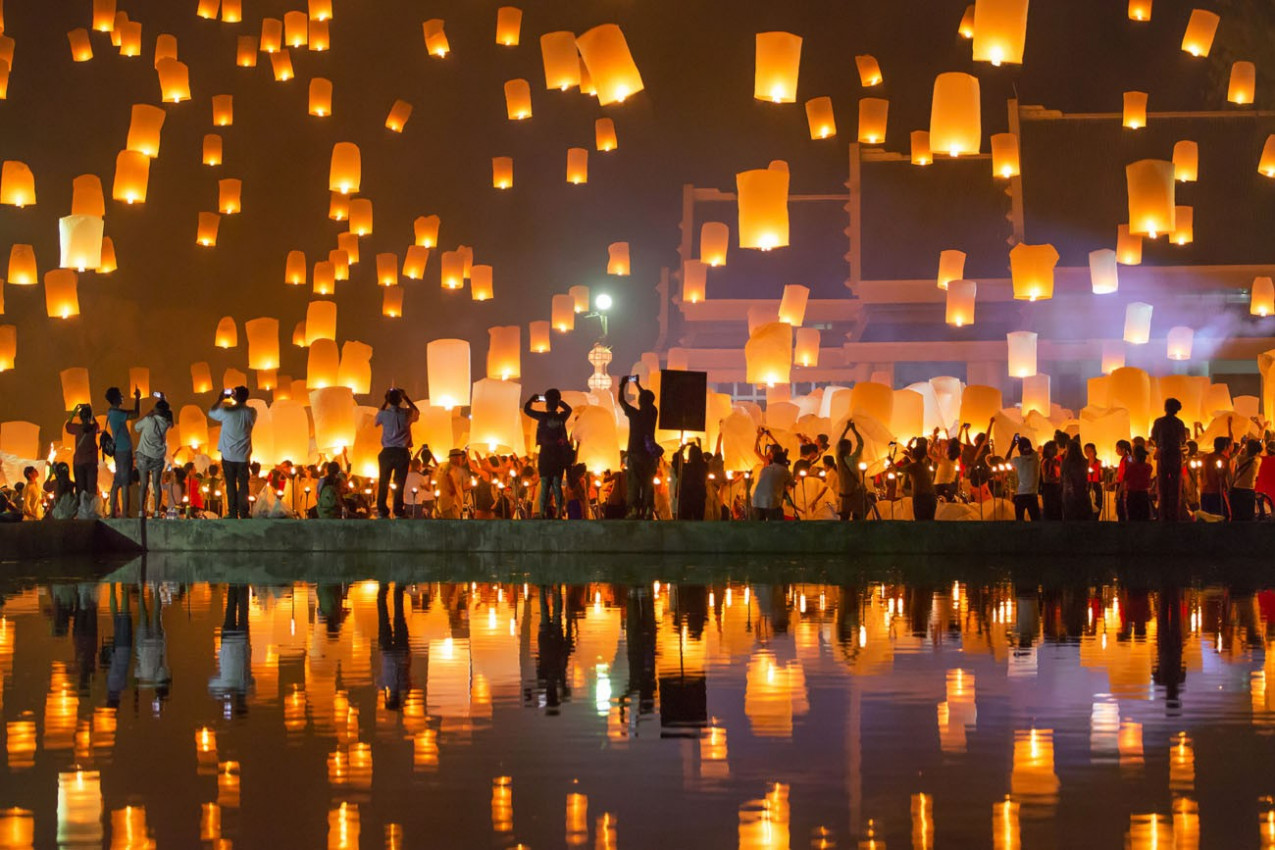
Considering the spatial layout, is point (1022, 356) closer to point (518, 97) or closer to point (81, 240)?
point (518, 97)

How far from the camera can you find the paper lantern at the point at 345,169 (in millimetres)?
24891

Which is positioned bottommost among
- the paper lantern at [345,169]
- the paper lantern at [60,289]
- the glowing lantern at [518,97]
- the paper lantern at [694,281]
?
the paper lantern at [60,289]

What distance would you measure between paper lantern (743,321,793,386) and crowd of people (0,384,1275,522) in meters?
2.74

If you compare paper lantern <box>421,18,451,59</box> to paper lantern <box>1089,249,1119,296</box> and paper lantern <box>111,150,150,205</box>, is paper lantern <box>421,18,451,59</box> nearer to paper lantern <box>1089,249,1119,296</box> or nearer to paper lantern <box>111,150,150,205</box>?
paper lantern <box>111,150,150,205</box>

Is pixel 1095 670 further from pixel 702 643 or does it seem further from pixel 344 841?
pixel 344 841

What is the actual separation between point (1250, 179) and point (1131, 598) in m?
31.0

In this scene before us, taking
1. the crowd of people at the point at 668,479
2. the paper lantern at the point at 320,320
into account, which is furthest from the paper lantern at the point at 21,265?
the crowd of people at the point at 668,479

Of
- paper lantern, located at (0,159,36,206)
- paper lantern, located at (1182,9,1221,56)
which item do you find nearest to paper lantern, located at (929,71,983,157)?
paper lantern, located at (1182,9,1221,56)

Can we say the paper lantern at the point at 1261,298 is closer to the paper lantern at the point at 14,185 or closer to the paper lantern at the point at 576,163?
the paper lantern at the point at 576,163

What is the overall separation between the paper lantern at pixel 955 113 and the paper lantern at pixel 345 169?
9806 mm

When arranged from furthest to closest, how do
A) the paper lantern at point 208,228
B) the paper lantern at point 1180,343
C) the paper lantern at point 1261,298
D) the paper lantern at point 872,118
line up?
the paper lantern at point 1261,298 → the paper lantern at point 1180,343 → the paper lantern at point 208,228 → the paper lantern at point 872,118

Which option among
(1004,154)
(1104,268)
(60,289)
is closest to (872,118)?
(1004,154)

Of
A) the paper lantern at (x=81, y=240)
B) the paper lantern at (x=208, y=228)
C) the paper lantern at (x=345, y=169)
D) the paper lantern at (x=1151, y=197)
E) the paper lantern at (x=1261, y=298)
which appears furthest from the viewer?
the paper lantern at (x=1261, y=298)

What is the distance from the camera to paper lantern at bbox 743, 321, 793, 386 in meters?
23.1
